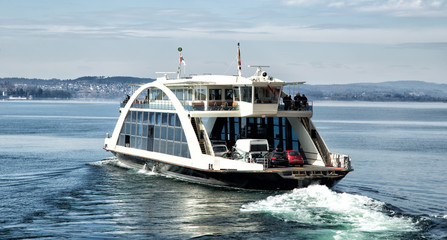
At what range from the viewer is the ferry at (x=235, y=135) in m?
33.6

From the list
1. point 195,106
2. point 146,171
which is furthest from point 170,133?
point 146,171

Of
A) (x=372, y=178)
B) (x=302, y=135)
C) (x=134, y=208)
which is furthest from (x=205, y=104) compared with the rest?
(x=372, y=178)

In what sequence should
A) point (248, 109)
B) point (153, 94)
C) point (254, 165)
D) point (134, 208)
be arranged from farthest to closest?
point (153, 94), point (248, 109), point (254, 165), point (134, 208)

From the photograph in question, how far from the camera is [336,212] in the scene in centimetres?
2830

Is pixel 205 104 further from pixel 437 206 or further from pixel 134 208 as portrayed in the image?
pixel 437 206

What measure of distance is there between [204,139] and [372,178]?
12960 mm

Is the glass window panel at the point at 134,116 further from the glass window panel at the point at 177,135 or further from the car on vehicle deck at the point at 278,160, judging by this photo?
the car on vehicle deck at the point at 278,160

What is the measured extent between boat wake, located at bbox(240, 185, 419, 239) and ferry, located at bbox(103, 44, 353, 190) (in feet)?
5.70

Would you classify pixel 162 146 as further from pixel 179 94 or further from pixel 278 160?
pixel 278 160

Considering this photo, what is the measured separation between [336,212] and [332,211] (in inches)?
10.0

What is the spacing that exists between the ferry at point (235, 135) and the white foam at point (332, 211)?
1590 mm

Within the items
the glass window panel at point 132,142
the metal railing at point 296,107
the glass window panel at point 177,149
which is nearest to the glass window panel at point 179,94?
the glass window panel at point 177,149

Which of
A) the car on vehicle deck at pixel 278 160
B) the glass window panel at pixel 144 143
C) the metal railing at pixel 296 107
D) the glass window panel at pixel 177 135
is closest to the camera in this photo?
the car on vehicle deck at pixel 278 160

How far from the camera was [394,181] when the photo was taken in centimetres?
4097
